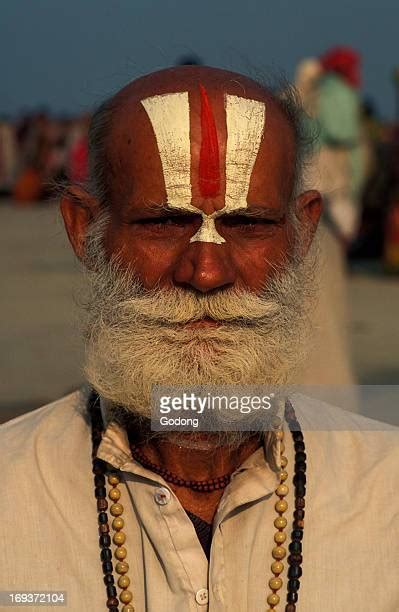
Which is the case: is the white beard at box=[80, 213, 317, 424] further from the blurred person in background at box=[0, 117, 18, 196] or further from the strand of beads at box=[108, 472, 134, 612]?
the blurred person in background at box=[0, 117, 18, 196]

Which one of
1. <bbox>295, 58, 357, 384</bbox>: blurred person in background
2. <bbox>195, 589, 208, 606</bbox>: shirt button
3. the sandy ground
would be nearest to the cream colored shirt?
<bbox>195, 589, 208, 606</bbox>: shirt button

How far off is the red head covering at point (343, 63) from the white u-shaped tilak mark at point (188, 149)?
6.11m

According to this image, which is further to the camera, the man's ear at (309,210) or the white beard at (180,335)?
the man's ear at (309,210)

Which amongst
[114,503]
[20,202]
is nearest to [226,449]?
[114,503]

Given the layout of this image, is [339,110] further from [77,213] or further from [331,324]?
[77,213]

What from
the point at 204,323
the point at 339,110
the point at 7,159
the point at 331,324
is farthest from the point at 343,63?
the point at 7,159

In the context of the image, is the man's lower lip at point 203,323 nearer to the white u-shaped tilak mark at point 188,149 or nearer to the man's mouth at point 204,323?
the man's mouth at point 204,323

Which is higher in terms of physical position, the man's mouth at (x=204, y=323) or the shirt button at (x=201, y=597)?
the man's mouth at (x=204, y=323)

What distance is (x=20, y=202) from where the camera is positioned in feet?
79.7

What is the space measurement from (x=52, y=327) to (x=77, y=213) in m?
6.65

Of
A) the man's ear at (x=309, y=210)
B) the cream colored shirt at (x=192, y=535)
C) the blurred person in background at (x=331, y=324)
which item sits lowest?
the blurred person in background at (x=331, y=324)

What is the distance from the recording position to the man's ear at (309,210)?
263cm

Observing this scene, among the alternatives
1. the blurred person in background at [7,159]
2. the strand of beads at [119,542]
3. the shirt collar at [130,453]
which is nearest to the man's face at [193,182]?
the shirt collar at [130,453]

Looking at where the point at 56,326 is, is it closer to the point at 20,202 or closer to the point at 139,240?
the point at 139,240
